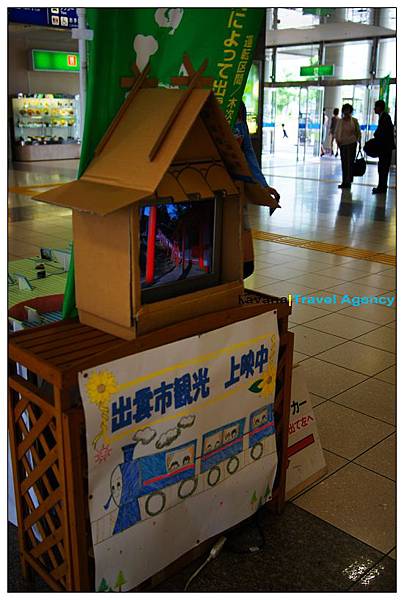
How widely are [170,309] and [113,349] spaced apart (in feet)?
0.74

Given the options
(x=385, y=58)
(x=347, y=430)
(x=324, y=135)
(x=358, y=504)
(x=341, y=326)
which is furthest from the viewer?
(x=324, y=135)

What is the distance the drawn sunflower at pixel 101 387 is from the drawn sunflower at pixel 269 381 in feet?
2.05

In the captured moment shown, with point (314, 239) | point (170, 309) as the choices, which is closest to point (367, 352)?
point (170, 309)

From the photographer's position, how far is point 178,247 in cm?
185

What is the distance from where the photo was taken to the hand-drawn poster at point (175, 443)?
1.67 metres

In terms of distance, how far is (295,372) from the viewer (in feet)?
7.97

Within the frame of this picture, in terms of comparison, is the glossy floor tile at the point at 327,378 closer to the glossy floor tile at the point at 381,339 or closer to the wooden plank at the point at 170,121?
the glossy floor tile at the point at 381,339

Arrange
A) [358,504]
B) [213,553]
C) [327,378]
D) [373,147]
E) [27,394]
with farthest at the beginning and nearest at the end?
[373,147] → [327,378] → [358,504] → [213,553] → [27,394]

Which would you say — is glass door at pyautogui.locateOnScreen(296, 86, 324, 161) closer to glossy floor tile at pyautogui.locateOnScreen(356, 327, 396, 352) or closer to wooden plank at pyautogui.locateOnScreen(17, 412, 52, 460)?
glossy floor tile at pyautogui.locateOnScreen(356, 327, 396, 352)

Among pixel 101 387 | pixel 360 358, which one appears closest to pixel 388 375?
pixel 360 358

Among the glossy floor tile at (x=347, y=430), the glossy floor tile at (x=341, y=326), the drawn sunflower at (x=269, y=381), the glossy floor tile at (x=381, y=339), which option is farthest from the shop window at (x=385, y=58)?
the drawn sunflower at (x=269, y=381)

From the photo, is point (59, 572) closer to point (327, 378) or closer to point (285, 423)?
point (285, 423)

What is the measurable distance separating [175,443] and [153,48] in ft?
3.89

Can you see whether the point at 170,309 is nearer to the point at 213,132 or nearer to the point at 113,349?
the point at 113,349
